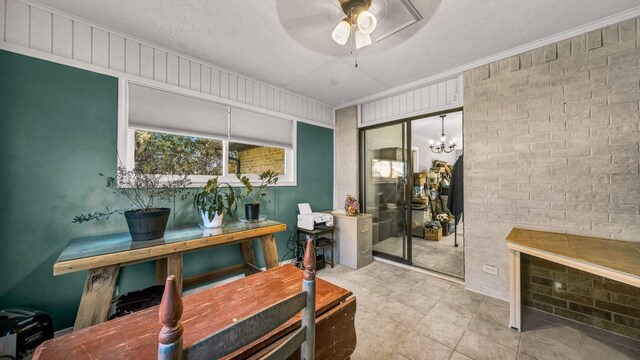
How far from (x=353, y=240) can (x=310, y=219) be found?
74cm

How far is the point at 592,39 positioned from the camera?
192 cm

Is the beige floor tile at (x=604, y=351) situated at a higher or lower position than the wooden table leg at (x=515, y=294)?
lower

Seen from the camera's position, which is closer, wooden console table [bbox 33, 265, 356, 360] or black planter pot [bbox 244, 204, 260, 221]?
wooden console table [bbox 33, 265, 356, 360]

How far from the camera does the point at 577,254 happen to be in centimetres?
154

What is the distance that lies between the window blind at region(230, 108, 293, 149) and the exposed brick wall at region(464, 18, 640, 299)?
2.35 metres

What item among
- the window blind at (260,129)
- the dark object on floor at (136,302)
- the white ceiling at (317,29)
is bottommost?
the dark object on floor at (136,302)

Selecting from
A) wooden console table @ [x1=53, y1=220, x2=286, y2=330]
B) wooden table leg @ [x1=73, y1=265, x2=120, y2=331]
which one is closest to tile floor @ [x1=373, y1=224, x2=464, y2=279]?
wooden console table @ [x1=53, y1=220, x2=286, y2=330]

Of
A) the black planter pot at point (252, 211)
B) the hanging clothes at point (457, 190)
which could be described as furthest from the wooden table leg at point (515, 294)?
the black planter pot at point (252, 211)

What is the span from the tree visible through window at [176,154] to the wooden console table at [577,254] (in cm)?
313

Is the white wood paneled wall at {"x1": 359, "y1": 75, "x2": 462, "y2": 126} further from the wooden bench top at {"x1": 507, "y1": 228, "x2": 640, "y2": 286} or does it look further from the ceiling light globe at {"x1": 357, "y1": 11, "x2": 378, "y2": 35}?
the ceiling light globe at {"x1": 357, "y1": 11, "x2": 378, "y2": 35}

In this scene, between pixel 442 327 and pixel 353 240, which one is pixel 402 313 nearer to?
pixel 442 327

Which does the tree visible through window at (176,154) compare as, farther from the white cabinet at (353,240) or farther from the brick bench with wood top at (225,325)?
the white cabinet at (353,240)

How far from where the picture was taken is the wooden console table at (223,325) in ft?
2.47

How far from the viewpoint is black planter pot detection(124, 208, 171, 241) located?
5.75ft
